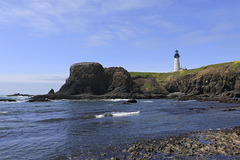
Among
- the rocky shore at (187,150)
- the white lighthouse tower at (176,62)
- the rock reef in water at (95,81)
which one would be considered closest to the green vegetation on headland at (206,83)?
the rock reef in water at (95,81)

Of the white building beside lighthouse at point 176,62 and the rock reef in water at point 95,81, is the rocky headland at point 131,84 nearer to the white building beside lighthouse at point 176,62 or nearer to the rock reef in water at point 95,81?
the rock reef in water at point 95,81

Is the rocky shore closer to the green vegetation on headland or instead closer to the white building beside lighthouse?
the green vegetation on headland

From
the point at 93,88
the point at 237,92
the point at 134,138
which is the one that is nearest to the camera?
the point at 134,138

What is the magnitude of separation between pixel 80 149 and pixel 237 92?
8401 centimetres

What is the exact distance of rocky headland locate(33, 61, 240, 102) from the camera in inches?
3698

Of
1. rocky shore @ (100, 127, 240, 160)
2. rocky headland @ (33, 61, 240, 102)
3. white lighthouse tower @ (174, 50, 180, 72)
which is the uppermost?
white lighthouse tower @ (174, 50, 180, 72)

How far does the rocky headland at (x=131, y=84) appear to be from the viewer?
93.9 meters

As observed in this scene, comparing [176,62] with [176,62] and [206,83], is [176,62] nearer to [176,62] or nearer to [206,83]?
[176,62]

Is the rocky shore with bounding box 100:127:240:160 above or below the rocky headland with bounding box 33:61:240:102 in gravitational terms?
below

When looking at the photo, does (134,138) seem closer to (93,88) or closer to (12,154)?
(12,154)

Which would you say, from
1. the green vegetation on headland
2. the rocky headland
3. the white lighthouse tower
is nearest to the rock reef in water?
the rocky headland

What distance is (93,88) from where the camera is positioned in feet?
358

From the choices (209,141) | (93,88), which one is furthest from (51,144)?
(93,88)

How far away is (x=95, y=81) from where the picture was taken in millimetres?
110125
